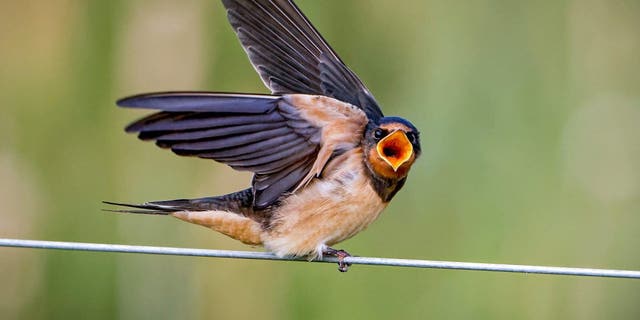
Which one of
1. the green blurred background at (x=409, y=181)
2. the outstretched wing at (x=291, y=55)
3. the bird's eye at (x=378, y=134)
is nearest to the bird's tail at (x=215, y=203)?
the outstretched wing at (x=291, y=55)

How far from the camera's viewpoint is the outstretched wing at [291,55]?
251cm

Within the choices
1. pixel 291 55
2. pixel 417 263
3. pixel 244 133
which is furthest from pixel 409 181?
pixel 417 263

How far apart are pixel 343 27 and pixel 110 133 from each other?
847 mm

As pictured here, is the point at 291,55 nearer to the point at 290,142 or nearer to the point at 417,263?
the point at 290,142

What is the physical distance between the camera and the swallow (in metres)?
2.11

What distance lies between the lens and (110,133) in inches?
141

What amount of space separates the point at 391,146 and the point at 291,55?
0.42 meters

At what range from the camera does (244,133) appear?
218cm

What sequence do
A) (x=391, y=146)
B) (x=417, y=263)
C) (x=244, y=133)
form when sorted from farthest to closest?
(x=391, y=146)
(x=244, y=133)
(x=417, y=263)

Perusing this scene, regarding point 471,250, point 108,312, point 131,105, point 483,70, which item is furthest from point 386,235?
point 131,105

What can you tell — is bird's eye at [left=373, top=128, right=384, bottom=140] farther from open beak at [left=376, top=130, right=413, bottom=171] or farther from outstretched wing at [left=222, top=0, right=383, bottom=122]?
outstretched wing at [left=222, top=0, right=383, bottom=122]

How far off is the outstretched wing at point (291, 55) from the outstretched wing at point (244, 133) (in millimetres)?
273

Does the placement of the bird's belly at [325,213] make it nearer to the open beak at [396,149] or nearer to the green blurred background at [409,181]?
the open beak at [396,149]

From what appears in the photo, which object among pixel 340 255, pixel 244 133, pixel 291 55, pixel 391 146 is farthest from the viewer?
pixel 291 55
